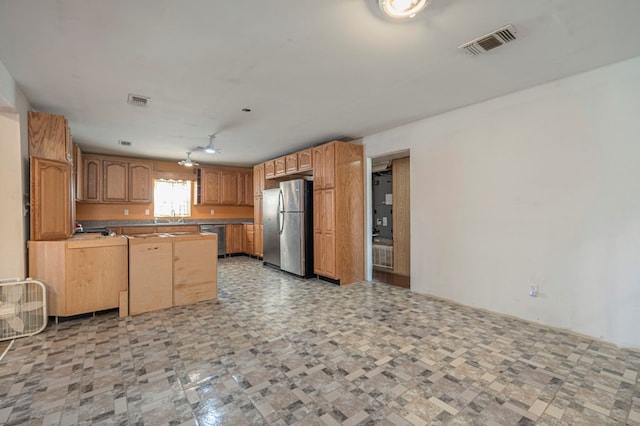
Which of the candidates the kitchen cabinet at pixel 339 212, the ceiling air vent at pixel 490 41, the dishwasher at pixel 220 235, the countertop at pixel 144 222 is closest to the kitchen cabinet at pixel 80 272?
the kitchen cabinet at pixel 339 212

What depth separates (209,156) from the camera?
6.66 m

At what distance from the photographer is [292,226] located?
5.22m

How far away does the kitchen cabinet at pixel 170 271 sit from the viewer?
3.29 meters

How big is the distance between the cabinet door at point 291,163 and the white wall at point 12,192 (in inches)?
143

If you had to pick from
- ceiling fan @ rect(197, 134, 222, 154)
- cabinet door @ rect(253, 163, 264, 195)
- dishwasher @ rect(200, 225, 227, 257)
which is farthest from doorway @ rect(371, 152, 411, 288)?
dishwasher @ rect(200, 225, 227, 257)

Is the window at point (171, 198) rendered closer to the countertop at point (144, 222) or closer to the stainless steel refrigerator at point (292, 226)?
the countertop at point (144, 222)

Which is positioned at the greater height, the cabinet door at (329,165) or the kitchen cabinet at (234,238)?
the cabinet door at (329,165)

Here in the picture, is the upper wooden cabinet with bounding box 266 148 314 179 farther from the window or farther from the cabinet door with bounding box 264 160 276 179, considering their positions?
the window

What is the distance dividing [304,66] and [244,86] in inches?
29.8

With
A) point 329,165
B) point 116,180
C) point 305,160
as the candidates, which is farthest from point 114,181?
point 329,165

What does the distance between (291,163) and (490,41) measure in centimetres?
392

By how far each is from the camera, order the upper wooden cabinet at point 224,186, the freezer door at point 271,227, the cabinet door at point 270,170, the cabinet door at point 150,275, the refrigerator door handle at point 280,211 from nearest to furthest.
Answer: the cabinet door at point 150,275
the refrigerator door handle at point 280,211
the freezer door at point 271,227
the cabinet door at point 270,170
the upper wooden cabinet at point 224,186

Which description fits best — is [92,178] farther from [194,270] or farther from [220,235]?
[194,270]

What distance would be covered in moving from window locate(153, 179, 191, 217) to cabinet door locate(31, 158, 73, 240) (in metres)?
3.73
